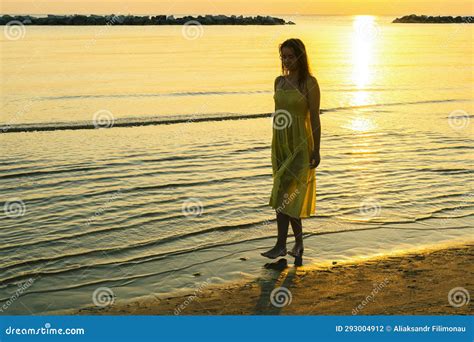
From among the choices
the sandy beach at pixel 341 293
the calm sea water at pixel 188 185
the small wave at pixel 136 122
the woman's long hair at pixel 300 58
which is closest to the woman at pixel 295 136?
the woman's long hair at pixel 300 58

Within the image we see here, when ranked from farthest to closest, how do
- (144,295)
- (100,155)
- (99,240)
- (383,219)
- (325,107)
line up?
(325,107), (100,155), (383,219), (99,240), (144,295)

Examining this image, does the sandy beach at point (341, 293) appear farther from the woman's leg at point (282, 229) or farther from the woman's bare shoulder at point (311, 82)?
the woman's bare shoulder at point (311, 82)

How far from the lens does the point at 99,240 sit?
7879mm

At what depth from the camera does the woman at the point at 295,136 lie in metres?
6.46

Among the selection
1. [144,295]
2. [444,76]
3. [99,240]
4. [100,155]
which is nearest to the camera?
[144,295]

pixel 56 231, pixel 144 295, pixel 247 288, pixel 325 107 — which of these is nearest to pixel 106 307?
pixel 144 295

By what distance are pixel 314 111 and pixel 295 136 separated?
12.4 inches

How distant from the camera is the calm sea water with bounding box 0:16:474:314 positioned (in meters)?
7.08

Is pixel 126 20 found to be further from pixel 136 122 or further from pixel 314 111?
pixel 314 111

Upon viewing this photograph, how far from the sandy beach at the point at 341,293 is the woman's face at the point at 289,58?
81.0 inches

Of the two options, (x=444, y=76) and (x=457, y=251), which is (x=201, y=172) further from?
(x=444, y=76)

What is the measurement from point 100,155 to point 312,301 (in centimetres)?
764

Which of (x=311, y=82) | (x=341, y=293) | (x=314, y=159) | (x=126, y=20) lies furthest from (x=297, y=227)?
(x=126, y=20)

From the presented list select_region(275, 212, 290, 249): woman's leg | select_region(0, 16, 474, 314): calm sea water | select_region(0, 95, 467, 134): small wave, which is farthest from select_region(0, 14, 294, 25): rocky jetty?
select_region(275, 212, 290, 249): woman's leg
